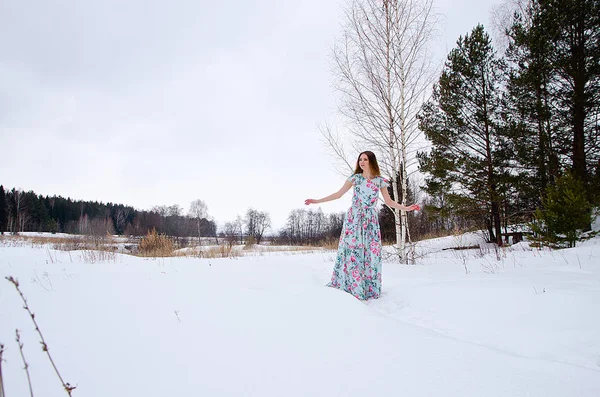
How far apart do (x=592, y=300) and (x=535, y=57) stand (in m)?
11.5

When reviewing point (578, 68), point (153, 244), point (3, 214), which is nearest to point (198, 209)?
point (3, 214)

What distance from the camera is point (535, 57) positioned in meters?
9.97

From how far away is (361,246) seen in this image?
3.67 m

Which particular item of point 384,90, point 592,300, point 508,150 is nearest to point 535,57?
point 508,150

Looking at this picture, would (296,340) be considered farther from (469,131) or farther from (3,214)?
(3,214)

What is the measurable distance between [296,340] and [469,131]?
1258 cm

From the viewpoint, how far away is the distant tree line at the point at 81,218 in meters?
46.5

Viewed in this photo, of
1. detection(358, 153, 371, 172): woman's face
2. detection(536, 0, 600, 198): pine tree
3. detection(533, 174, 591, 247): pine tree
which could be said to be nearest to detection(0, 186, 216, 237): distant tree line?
detection(358, 153, 371, 172): woman's face

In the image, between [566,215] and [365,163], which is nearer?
[365,163]

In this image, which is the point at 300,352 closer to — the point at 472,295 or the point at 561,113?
the point at 472,295

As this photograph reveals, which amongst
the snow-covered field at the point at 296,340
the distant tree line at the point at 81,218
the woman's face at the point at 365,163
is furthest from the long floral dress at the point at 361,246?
the distant tree line at the point at 81,218

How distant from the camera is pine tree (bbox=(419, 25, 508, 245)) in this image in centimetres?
1096

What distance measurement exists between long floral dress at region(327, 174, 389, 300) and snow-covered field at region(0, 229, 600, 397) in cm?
65

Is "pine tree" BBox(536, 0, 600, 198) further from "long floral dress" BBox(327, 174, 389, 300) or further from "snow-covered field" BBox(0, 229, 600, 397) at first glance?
"snow-covered field" BBox(0, 229, 600, 397)
